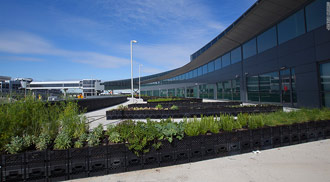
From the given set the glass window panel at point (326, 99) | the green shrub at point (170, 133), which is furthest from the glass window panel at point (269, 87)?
the green shrub at point (170, 133)

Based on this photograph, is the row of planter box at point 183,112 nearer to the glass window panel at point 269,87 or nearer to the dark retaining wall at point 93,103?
the dark retaining wall at point 93,103

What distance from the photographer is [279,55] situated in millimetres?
14984

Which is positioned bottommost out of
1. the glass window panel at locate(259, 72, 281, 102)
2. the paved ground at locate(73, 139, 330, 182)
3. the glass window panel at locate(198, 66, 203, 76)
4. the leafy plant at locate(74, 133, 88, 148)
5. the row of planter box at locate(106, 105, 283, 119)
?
the paved ground at locate(73, 139, 330, 182)

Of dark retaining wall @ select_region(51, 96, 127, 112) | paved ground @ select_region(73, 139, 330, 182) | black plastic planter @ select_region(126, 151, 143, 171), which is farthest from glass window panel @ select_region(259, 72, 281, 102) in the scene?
dark retaining wall @ select_region(51, 96, 127, 112)

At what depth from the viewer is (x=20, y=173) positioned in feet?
10.0

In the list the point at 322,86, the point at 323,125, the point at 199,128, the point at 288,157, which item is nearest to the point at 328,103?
the point at 322,86

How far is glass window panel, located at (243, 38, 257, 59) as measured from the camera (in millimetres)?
18984

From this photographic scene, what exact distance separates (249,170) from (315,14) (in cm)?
1462

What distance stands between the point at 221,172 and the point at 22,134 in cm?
511

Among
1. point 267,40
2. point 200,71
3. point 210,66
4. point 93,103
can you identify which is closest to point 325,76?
point 267,40

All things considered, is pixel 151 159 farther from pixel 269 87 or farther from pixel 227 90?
pixel 227 90

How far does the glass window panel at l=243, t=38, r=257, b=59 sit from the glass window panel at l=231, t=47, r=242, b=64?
1.14 m

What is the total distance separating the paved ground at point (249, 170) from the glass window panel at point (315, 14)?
1186 cm

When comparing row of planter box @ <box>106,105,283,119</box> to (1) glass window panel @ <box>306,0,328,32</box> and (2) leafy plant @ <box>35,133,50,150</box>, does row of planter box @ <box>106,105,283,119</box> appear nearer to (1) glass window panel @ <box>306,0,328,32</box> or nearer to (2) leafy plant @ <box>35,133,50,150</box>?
(1) glass window panel @ <box>306,0,328,32</box>
